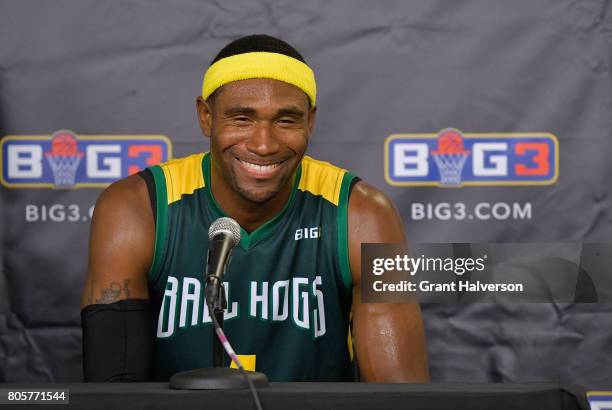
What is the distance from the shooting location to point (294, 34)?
7.73 ft

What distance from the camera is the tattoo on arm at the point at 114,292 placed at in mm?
1718

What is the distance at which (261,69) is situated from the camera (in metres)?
1.77

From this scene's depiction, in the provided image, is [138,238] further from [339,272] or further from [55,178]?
[55,178]

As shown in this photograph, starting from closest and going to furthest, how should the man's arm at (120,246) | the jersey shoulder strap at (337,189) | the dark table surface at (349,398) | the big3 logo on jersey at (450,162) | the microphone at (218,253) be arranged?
the dark table surface at (349,398), the microphone at (218,253), the man's arm at (120,246), the jersey shoulder strap at (337,189), the big3 logo on jersey at (450,162)

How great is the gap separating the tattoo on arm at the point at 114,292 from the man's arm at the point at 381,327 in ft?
1.52

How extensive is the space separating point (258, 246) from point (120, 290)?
1.03 feet

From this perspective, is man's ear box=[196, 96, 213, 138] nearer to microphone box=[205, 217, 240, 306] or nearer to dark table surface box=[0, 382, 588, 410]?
microphone box=[205, 217, 240, 306]

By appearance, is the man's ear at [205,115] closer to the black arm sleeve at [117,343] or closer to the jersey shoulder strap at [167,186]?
the jersey shoulder strap at [167,186]

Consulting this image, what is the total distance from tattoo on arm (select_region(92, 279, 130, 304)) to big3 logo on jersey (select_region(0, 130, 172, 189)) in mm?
691

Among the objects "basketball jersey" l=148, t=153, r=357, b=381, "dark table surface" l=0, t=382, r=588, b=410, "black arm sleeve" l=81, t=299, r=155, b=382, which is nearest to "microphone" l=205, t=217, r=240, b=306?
"dark table surface" l=0, t=382, r=588, b=410

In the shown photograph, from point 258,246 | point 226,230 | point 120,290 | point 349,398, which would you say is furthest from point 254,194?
point 349,398

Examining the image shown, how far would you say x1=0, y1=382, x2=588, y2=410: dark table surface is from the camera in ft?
2.87

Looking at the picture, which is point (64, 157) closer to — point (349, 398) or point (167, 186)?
point (167, 186)

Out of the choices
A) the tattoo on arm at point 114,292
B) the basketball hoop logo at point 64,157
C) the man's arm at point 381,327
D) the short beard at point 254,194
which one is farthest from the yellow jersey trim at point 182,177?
the basketball hoop logo at point 64,157
